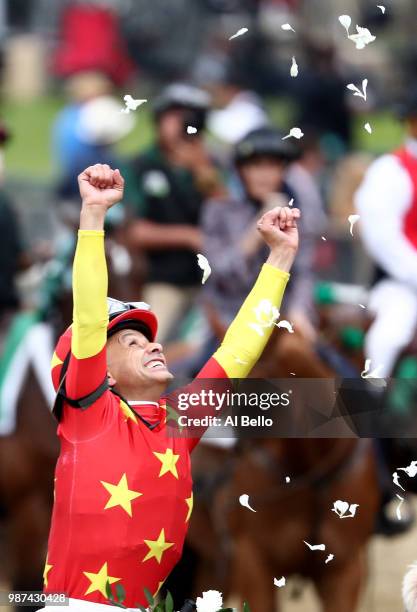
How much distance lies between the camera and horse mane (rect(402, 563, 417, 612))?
3.81 meters

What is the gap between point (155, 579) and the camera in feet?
13.1

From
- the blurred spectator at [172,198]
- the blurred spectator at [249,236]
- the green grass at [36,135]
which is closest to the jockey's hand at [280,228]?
the blurred spectator at [249,236]

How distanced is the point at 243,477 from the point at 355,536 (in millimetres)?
579

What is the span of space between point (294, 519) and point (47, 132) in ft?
52.0

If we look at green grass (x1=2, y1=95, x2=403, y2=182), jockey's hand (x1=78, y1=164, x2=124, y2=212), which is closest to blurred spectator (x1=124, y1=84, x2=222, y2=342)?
jockey's hand (x1=78, y1=164, x2=124, y2=212)

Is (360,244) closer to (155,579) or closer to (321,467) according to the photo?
(321,467)

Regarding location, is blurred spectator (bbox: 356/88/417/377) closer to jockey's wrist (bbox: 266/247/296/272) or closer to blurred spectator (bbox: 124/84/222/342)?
blurred spectator (bbox: 124/84/222/342)

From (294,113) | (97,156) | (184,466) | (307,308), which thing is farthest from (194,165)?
(294,113)

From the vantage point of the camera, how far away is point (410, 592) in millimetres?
3830

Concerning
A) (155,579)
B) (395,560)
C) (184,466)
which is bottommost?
(395,560)

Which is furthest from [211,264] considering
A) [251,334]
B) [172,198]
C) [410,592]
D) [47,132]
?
[47,132]

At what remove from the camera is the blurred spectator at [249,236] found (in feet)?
24.0

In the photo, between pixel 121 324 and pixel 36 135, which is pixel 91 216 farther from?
pixel 36 135

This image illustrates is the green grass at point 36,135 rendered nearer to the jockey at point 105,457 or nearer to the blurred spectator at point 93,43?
the blurred spectator at point 93,43
